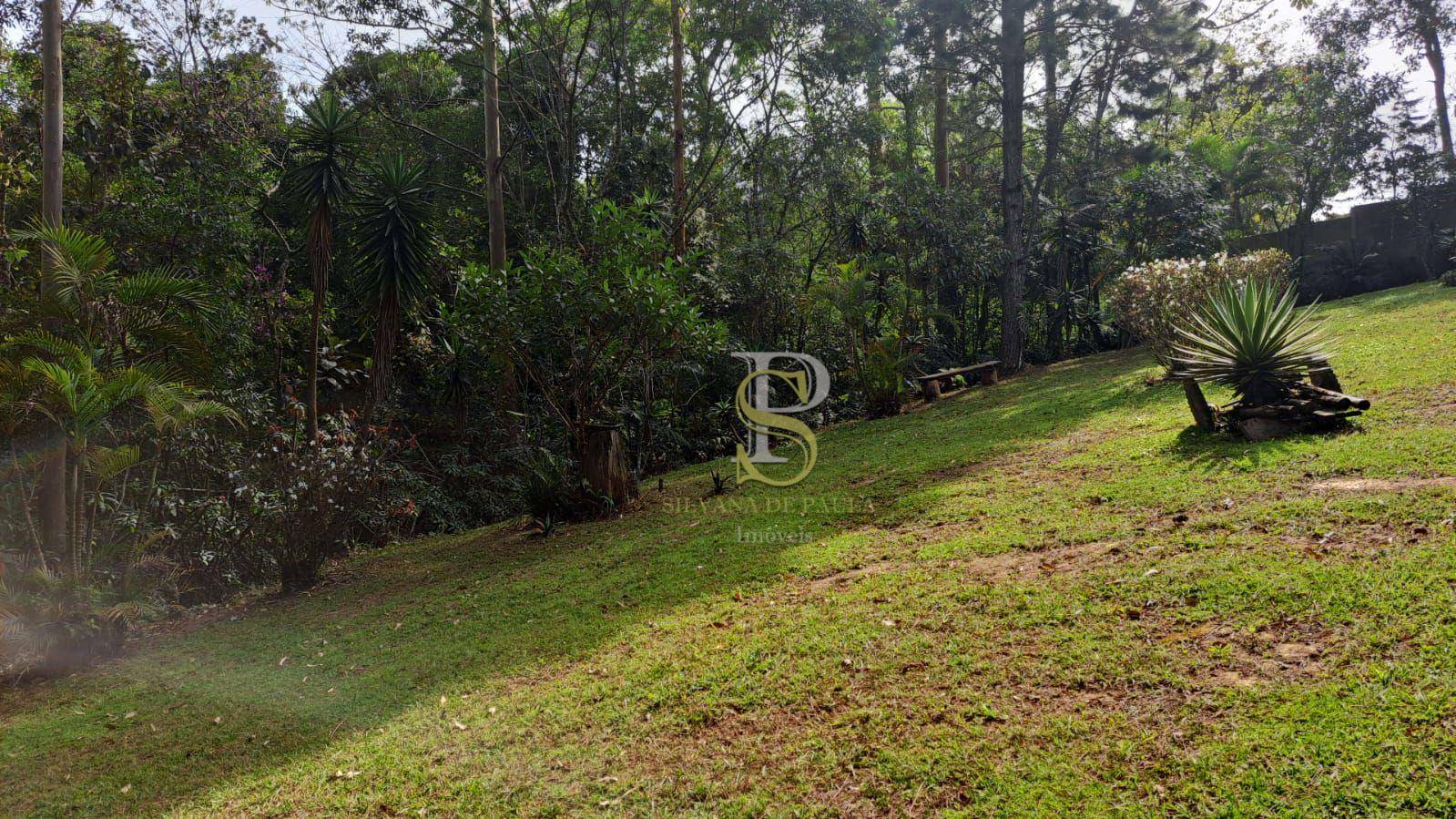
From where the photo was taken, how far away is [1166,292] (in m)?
9.41

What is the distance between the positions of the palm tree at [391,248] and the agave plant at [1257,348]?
8.17 metres

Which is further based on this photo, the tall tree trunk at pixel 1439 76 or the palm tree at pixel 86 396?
the tall tree trunk at pixel 1439 76

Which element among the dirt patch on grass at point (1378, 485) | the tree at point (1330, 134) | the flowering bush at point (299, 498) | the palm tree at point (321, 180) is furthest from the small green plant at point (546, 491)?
the tree at point (1330, 134)

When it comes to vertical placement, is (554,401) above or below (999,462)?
above

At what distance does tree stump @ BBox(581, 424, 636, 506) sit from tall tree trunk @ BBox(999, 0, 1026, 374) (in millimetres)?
9176

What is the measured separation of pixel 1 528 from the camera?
725cm

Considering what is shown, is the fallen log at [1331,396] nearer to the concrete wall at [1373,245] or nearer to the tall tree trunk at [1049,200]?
the tall tree trunk at [1049,200]

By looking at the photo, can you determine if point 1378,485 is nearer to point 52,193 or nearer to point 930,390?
point 930,390

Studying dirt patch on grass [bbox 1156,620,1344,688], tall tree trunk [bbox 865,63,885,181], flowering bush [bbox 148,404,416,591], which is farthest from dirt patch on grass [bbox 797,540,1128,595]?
tall tree trunk [bbox 865,63,885,181]

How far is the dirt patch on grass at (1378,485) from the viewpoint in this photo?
4.42m

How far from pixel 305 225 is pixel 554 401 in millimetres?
3593

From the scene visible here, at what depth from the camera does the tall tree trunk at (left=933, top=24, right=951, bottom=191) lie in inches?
617

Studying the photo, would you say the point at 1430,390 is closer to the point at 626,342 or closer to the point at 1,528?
the point at 626,342

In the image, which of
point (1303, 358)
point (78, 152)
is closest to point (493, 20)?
point (78, 152)
